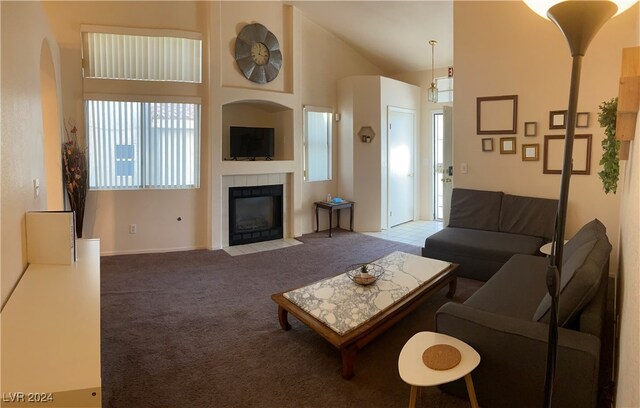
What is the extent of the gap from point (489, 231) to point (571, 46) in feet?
11.7

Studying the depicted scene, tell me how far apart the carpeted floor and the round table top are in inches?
15.4

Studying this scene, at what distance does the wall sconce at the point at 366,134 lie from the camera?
636 centimetres

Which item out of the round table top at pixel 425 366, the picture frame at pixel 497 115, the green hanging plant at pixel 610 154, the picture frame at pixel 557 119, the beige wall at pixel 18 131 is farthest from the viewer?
the picture frame at pixel 497 115

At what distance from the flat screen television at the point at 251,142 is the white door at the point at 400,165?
201 cm

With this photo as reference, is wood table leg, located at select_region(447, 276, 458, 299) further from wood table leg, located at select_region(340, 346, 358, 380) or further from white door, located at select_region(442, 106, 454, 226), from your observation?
white door, located at select_region(442, 106, 454, 226)

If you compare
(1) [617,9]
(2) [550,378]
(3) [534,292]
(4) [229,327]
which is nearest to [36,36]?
(4) [229,327]

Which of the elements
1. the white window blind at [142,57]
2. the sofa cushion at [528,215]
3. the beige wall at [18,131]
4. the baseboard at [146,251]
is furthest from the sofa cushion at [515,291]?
the white window blind at [142,57]

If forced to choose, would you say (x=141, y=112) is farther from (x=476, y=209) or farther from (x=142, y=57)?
(x=476, y=209)

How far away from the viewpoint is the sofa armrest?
1707mm

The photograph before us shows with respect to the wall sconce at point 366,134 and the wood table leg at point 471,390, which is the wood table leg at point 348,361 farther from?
the wall sconce at point 366,134

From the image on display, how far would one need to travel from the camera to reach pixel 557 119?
415 cm

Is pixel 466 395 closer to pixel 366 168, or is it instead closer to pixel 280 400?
pixel 280 400

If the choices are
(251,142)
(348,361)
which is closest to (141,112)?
(251,142)

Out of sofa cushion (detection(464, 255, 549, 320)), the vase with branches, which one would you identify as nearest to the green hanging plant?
sofa cushion (detection(464, 255, 549, 320))
